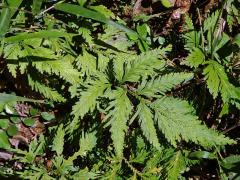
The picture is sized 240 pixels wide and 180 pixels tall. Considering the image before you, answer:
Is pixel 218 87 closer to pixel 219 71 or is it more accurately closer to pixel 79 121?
pixel 219 71

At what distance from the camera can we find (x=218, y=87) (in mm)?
2090

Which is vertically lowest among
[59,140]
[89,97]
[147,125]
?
[59,140]

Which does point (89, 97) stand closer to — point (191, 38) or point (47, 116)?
point (47, 116)

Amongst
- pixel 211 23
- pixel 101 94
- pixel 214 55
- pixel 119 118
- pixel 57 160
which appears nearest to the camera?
pixel 119 118

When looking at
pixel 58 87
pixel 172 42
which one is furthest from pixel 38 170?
pixel 172 42

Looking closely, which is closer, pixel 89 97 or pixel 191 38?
pixel 89 97

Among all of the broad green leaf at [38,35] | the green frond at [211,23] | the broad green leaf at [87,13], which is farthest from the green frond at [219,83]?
the broad green leaf at [38,35]

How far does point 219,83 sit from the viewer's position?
2074mm

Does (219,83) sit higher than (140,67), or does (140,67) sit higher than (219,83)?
(140,67)

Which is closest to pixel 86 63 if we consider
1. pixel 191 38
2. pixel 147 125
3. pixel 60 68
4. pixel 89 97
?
pixel 60 68

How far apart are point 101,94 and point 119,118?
19 centimetres

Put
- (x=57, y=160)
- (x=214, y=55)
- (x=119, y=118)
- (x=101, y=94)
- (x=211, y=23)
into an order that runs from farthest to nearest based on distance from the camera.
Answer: (x=211, y=23) → (x=214, y=55) → (x=57, y=160) → (x=101, y=94) → (x=119, y=118)

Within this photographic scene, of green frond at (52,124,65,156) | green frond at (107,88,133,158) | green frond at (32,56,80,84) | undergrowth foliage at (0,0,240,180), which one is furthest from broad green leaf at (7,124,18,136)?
green frond at (107,88,133,158)

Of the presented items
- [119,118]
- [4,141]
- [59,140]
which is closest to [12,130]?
[4,141]
